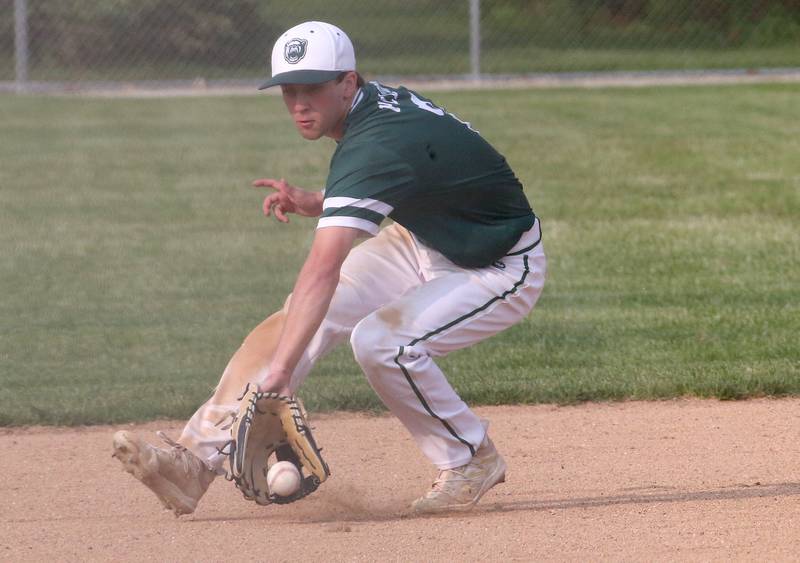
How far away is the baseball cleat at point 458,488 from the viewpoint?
192 inches

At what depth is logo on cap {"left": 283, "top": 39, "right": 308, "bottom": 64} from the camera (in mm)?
4547

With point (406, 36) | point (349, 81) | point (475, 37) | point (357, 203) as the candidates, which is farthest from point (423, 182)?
point (406, 36)

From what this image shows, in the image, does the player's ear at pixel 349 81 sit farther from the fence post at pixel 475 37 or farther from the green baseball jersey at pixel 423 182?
the fence post at pixel 475 37

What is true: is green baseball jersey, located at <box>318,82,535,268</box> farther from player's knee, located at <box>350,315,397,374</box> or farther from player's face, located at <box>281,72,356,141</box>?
player's knee, located at <box>350,315,397,374</box>

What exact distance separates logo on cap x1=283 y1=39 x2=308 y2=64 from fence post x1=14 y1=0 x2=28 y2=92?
11659 millimetres

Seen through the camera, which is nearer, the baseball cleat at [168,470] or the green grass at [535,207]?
the baseball cleat at [168,470]

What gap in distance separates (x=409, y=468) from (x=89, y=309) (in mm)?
3511

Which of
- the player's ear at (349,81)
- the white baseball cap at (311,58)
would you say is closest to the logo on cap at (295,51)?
the white baseball cap at (311,58)

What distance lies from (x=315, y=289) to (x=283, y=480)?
0.71 meters

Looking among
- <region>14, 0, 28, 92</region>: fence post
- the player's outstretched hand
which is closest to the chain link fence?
<region>14, 0, 28, 92</region>: fence post

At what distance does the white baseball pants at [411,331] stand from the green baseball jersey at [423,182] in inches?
4.3

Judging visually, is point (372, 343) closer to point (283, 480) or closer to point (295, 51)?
point (283, 480)

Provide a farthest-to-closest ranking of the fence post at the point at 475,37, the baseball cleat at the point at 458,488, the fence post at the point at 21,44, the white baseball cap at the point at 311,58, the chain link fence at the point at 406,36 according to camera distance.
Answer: the chain link fence at the point at 406,36 → the fence post at the point at 475,37 → the fence post at the point at 21,44 → the baseball cleat at the point at 458,488 → the white baseball cap at the point at 311,58

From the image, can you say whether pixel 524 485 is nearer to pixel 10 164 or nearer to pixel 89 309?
pixel 89 309
